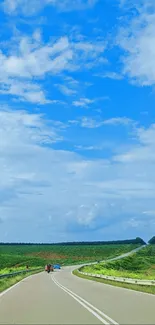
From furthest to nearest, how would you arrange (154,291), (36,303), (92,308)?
1. (154,291)
2. (36,303)
3. (92,308)

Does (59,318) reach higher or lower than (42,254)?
lower

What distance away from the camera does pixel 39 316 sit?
16.2 metres

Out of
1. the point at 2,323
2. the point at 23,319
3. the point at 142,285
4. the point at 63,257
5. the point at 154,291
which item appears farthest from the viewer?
the point at 63,257

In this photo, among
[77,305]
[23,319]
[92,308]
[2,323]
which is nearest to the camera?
[2,323]

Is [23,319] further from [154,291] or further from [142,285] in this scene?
[142,285]

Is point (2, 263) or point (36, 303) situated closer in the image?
point (36, 303)

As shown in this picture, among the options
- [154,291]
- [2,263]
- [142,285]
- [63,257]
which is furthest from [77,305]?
[63,257]

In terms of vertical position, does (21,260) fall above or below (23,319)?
above

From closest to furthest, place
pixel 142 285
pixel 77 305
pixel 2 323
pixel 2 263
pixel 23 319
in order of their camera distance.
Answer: pixel 2 323
pixel 23 319
pixel 77 305
pixel 142 285
pixel 2 263

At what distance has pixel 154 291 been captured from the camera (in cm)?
2750

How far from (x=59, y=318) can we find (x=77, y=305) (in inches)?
184

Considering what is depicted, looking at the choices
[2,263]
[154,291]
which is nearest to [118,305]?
[154,291]

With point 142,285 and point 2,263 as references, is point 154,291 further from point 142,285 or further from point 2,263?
point 2,263

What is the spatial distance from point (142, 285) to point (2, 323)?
63.4ft
